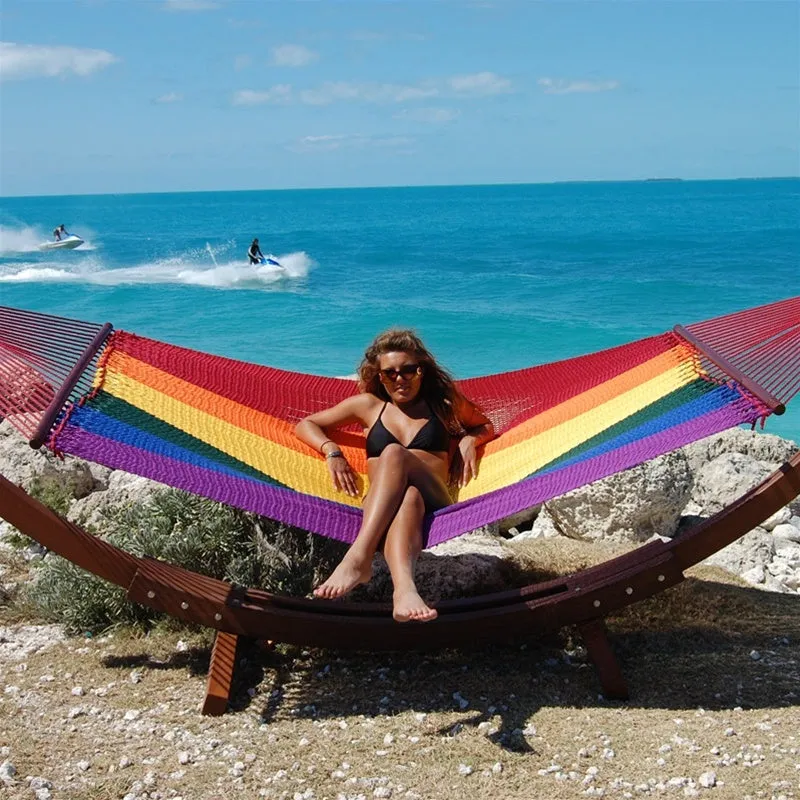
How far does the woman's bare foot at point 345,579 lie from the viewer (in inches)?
106

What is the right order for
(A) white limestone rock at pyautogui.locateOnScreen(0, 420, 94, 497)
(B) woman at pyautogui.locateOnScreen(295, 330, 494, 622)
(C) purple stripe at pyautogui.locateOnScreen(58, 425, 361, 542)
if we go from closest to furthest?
(C) purple stripe at pyautogui.locateOnScreen(58, 425, 361, 542) < (B) woman at pyautogui.locateOnScreen(295, 330, 494, 622) < (A) white limestone rock at pyautogui.locateOnScreen(0, 420, 94, 497)

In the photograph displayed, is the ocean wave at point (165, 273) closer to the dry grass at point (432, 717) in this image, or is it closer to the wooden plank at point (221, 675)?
the dry grass at point (432, 717)

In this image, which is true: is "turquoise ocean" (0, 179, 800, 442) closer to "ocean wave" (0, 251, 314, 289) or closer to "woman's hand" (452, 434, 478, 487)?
"ocean wave" (0, 251, 314, 289)

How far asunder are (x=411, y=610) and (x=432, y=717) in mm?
452

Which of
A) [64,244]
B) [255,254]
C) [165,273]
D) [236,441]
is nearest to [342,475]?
[236,441]

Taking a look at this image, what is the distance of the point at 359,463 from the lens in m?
3.65

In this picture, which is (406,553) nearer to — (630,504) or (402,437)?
(402,437)

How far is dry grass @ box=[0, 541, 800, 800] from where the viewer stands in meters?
2.49

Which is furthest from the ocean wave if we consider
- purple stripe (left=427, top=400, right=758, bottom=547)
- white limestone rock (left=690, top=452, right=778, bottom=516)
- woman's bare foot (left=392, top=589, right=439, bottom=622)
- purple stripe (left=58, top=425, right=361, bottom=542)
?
woman's bare foot (left=392, top=589, right=439, bottom=622)

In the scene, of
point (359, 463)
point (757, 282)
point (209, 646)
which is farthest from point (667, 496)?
point (757, 282)

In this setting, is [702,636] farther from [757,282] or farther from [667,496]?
[757,282]

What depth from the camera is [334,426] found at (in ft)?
11.9

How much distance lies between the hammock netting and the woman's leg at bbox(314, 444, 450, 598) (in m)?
0.09

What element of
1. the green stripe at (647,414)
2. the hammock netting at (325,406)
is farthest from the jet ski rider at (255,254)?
the green stripe at (647,414)
